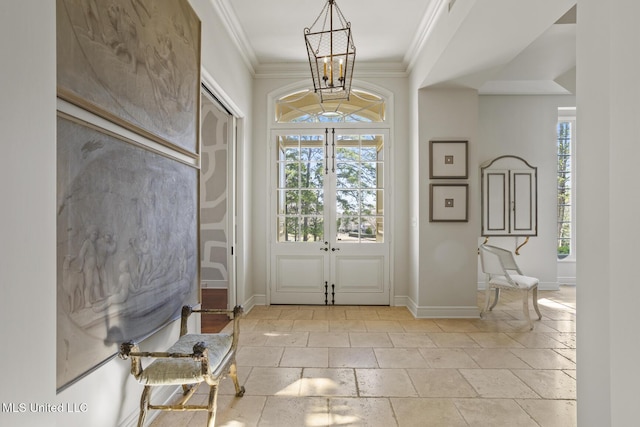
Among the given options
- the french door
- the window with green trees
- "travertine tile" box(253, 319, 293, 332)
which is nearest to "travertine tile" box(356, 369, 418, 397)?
"travertine tile" box(253, 319, 293, 332)

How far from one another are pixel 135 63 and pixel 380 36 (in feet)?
10.4

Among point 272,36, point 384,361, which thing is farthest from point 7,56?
point 272,36

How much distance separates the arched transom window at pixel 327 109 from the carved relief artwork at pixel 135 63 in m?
2.52

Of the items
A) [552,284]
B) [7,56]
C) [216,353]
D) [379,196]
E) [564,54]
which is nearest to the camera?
[7,56]

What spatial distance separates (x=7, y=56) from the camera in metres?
0.86

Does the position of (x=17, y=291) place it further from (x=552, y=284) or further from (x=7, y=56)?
(x=552, y=284)

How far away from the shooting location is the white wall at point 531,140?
6.24 m

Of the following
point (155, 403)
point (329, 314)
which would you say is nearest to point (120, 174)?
point (155, 403)

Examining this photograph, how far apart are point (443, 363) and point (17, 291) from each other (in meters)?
3.09

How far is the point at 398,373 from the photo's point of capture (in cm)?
301

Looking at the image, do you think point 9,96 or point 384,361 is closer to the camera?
point 9,96

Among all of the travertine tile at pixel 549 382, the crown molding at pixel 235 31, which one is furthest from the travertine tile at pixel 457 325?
the crown molding at pixel 235 31

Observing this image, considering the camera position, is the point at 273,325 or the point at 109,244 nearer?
the point at 109,244

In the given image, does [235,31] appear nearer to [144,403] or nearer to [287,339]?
[287,339]
